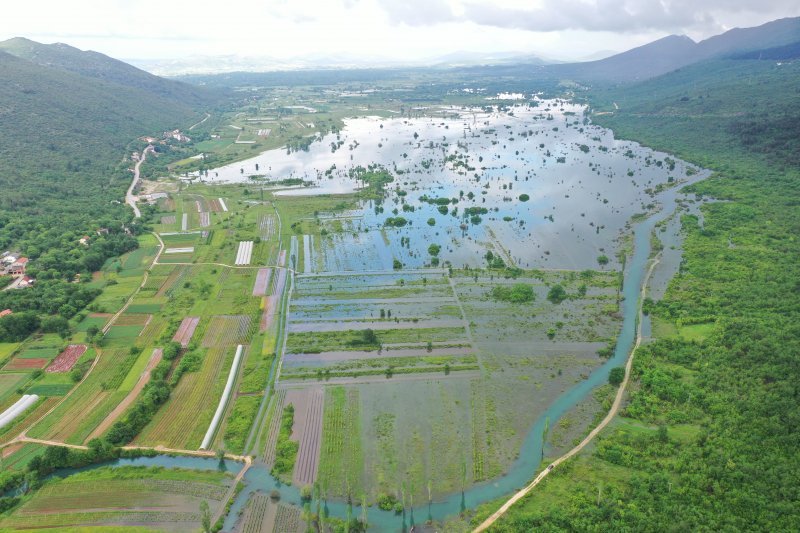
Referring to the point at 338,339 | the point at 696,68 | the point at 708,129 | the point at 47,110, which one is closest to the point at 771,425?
the point at 338,339

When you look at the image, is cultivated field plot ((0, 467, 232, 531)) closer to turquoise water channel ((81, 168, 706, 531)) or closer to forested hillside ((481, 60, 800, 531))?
turquoise water channel ((81, 168, 706, 531))

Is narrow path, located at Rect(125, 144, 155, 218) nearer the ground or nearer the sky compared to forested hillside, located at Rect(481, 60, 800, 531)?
nearer the sky

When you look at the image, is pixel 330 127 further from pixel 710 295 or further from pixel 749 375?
pixel 749 375

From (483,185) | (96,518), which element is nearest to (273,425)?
(96,518)

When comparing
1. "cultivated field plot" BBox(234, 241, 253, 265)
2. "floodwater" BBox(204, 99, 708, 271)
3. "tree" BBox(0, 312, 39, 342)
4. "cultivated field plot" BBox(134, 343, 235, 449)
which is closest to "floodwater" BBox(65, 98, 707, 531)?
"floodwater" BBox(204, 99, 708, 271)

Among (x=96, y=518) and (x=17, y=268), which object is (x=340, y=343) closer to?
(x=96, y=518)

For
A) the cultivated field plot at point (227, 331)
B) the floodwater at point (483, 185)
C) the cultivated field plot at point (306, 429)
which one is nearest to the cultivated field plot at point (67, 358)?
the cultivated field plot at point (227, 331)
